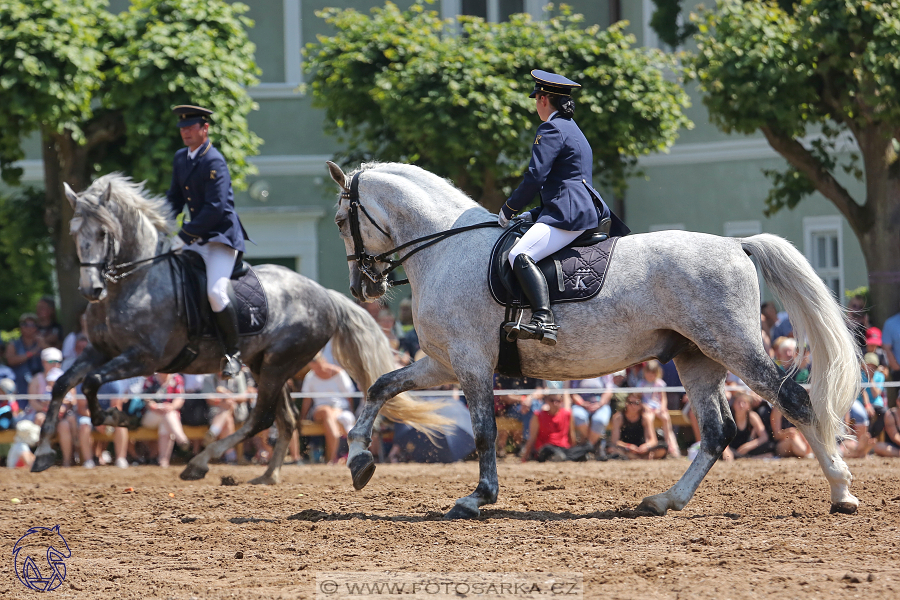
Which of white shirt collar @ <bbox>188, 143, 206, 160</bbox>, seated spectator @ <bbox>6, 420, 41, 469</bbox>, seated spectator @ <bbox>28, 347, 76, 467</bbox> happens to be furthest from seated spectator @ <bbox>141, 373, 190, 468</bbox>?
white shirt collar @ <bbox>188, 143, 206, 160</bbox>

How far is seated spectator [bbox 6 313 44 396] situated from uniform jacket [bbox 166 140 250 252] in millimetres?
5379

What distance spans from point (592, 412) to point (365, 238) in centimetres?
539

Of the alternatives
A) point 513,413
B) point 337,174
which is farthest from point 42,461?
point 513,413

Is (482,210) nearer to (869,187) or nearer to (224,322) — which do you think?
(224,322)

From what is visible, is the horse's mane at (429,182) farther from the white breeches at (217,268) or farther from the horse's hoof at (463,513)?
the white breeches at (217,268)

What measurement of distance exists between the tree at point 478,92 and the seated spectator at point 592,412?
4.01m

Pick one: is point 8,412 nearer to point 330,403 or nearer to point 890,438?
point 330,403

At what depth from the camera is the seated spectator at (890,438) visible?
439 inches

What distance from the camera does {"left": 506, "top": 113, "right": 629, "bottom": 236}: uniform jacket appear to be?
6508 mm

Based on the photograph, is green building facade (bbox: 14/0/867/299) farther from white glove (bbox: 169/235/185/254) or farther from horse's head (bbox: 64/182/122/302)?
horse's head (bbox: 64/182/122/302)

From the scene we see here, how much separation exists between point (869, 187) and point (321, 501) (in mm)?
9167

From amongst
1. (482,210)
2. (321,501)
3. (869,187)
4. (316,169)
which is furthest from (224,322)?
(316,169)

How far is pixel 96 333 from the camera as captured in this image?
8.79 m

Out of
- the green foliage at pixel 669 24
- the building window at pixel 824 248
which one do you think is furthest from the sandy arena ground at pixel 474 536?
the green foliage at pixel 669 24
